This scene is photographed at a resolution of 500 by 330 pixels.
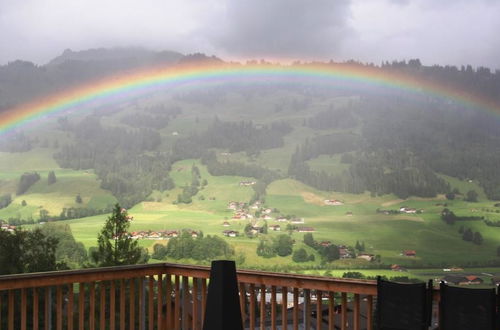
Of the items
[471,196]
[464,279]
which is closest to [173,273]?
[464,279]

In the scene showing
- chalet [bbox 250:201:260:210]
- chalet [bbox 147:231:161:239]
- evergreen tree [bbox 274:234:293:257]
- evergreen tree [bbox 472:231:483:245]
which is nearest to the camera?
evergreen tree [bbox 472:231:483:245]

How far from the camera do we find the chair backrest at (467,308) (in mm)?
2652

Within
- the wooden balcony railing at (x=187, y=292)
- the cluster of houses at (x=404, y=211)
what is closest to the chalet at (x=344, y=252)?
the cluster of houses at (x=404, y=211)

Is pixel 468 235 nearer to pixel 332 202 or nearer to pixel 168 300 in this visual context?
pixel 332 202

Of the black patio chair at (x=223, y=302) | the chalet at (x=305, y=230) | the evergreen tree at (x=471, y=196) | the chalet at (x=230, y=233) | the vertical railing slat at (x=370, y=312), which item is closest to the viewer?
the black patio chair at (x=223, y=302)

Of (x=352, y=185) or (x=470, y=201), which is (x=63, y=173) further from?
(x=470, y=201)

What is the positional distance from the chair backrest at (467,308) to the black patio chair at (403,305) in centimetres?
9

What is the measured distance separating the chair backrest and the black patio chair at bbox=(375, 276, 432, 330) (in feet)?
0.30

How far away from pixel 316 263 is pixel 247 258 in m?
3.96

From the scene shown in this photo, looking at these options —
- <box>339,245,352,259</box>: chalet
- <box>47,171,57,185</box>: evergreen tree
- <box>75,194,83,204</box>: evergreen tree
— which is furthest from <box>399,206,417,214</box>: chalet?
<box>47,171,57,185</box>: evergreen tree

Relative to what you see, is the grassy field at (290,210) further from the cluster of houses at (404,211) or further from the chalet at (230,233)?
the chalet at (230,233)

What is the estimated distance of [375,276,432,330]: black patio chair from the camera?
2.83 m

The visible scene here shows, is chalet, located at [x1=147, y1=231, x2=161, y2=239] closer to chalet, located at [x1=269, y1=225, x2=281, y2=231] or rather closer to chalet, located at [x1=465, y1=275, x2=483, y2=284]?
chalet, located at [x1=269, y1=225, x2=281, y2=231]

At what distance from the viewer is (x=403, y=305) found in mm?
2912
